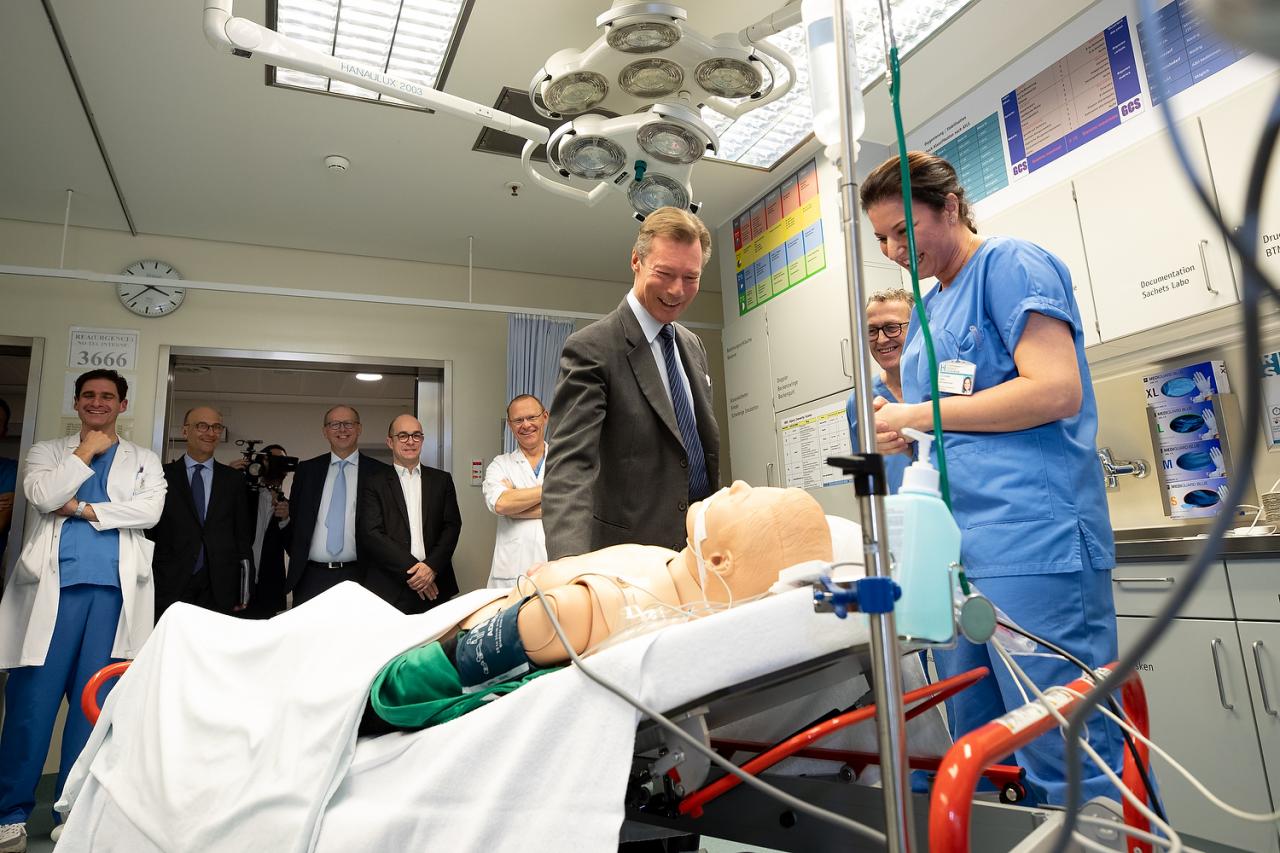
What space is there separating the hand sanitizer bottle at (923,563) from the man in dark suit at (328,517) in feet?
12.0

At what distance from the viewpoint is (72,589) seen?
3096 millimetres

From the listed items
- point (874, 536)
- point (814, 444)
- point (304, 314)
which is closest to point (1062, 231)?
point (814, 444)

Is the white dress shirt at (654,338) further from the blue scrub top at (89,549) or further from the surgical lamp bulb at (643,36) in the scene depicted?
the blue scrub top at (89,549)

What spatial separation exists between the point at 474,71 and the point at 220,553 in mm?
2498

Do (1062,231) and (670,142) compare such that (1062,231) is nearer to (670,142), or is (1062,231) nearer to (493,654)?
(670,142)

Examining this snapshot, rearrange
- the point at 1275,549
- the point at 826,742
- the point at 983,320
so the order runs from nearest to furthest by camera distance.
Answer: the point at 826,742 < the point at 983,320 < the point at 1275,549

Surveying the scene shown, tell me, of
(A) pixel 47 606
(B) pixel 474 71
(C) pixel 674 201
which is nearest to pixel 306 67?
(B) pixel 474 71

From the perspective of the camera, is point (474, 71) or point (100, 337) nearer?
point (474, 71)

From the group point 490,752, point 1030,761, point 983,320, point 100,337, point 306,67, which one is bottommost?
point 1030,761

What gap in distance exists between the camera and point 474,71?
3.06 m

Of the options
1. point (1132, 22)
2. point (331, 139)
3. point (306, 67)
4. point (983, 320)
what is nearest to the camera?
point (983, 320)

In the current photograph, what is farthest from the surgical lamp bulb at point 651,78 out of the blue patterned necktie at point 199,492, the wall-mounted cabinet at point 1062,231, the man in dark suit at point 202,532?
the blue patterned necktie at point 199,492

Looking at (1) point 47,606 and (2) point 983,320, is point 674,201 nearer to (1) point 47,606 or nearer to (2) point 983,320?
(2) point 983,320

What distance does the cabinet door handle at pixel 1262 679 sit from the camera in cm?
211
